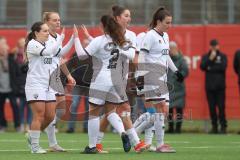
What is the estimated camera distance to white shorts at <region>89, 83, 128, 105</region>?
13242mm

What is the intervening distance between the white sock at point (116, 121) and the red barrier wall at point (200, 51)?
27.8 feet

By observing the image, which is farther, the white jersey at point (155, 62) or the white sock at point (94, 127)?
the white jersey at point (155, 62)

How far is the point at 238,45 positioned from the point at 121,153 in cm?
889

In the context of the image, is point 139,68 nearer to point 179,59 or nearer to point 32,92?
point 32,92

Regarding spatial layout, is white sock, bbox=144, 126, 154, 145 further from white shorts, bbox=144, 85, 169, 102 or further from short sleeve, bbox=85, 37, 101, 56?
short sleeve, bbox=85, 37, 101, 56

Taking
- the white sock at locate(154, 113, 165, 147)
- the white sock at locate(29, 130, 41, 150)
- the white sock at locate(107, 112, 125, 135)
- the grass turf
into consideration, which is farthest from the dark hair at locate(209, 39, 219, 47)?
the white sock at locate(29, 130, 41, 150)

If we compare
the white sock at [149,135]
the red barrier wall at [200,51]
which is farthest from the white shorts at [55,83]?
the red barrier wall at [200,51]

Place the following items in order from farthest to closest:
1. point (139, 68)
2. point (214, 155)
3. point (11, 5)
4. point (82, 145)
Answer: point (11, 5) < point (82, 145) < point (139, 68) < point (214, 155)

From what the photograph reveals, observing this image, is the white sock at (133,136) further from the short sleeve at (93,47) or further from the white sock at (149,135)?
the short sleeve at (93,47)

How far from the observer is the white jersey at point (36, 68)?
13.5 metres

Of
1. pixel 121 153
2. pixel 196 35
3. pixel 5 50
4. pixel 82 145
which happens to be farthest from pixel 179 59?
pixel 121 153

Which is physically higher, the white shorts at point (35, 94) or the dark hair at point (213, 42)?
the dark hair at point (213, 42)

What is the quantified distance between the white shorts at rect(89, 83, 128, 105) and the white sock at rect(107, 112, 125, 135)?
213 millimetres

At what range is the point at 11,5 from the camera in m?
22.0
